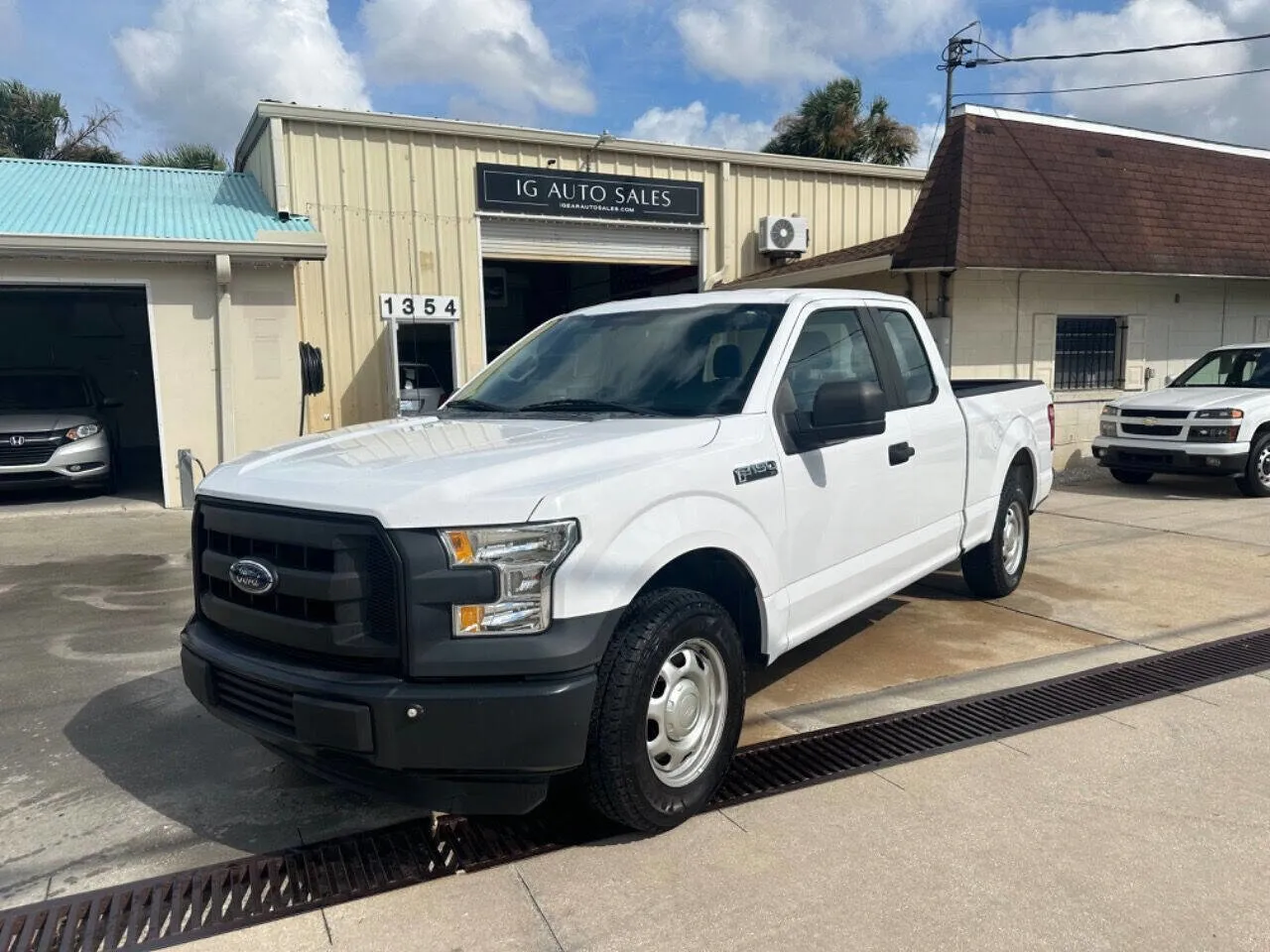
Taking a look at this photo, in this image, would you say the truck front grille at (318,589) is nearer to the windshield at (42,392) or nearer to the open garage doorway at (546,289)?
the windshield at (42,392)

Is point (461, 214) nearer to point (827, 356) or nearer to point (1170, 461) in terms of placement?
point (1170, 461)

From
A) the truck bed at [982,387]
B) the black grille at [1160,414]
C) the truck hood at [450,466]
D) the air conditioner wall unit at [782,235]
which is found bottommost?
the black grille at [1160,414]

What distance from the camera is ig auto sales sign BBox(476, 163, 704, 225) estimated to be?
44.1 ft

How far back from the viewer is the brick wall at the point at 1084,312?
489 inches

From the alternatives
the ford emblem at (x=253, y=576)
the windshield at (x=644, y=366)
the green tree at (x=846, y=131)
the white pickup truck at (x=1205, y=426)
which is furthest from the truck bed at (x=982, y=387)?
the green tree at (x=846, y=131)

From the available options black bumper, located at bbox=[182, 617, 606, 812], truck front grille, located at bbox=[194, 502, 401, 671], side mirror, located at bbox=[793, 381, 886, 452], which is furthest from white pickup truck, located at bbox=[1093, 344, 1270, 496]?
truck front grille, located at bbox=[194, 502, 401, 671]

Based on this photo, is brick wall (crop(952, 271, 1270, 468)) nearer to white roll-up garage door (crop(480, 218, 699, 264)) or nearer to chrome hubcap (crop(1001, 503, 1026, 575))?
white roll-up garage door (crop(480, 218, 699, 264))

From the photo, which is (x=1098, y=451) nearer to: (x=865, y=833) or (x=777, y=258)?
(x=777, y=258)

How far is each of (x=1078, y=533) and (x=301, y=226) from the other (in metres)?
9.64

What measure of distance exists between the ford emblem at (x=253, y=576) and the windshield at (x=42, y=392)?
1061 centimetres

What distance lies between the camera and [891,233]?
55.5 ft

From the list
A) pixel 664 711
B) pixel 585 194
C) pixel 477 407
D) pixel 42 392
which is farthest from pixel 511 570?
pixel 585 194

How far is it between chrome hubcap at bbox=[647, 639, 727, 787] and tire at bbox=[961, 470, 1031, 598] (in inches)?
128

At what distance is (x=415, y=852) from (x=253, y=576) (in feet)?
3.70
